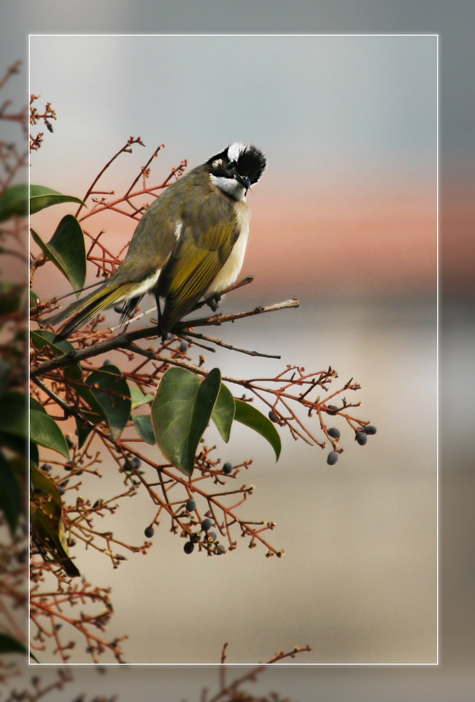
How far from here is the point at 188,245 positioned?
917 millimetres

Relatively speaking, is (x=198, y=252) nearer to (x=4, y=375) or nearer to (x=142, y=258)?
(x=142, y=258)

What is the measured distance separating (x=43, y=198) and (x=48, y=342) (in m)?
0.14

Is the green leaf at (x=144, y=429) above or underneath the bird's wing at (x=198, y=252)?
underneath

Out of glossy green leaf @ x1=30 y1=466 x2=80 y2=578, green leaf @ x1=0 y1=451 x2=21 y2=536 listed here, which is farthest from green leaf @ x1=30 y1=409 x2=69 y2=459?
green leaf @ x1=0 y1=451 x2=21 y2=536

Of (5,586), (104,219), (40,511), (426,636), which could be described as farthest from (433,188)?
(5,586)

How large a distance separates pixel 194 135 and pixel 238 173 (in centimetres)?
14

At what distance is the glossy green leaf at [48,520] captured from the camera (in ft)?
2.07

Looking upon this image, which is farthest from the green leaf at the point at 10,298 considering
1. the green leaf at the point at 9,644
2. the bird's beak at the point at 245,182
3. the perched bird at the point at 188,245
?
the bird's beak at the point at 245,182

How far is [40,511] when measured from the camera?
0.63 metres

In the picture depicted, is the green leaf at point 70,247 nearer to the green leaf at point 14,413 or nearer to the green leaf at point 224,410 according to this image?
the green leaf at point 224,410

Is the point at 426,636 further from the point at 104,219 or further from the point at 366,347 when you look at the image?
the point at 104,219

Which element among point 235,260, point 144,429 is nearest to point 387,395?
point 235,260

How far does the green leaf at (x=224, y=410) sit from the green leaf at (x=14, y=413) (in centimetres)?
29

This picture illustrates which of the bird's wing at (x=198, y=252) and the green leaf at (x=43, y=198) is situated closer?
the green leaf at (x=43, y=198)
